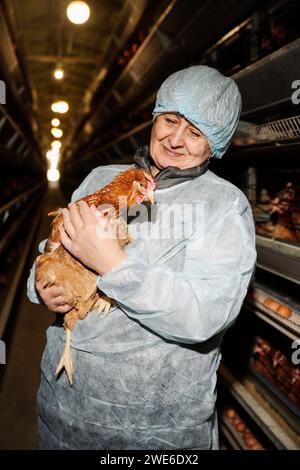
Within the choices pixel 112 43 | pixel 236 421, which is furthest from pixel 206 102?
pixel 112 43

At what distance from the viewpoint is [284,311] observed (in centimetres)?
189

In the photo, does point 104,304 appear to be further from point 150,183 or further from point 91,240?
point 150,183

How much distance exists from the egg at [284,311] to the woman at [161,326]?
0.72 m

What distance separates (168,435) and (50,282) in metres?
0.69

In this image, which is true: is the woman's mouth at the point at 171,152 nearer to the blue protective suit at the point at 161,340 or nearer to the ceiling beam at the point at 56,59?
the blue protective suit at the point at 161,340

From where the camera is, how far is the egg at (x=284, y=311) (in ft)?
6.14

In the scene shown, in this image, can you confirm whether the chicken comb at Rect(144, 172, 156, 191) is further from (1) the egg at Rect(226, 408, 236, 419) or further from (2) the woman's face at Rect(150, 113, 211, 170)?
(1) the egg at Rect(226, 408, 236, 419)

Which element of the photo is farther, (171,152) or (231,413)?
(231,413)

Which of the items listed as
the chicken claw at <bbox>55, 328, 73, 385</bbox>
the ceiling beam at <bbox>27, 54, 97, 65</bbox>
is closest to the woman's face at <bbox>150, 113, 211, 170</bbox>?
the chicken claw at <bbox>55, 328, 73, 385</bbox>

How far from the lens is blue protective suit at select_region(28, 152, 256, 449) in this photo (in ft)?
3.35

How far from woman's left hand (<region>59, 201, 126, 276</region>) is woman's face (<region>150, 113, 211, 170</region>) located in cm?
35

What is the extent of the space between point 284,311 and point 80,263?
1223 mm

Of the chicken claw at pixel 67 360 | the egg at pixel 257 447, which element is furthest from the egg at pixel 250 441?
the chicken claw at pixel 67 360
